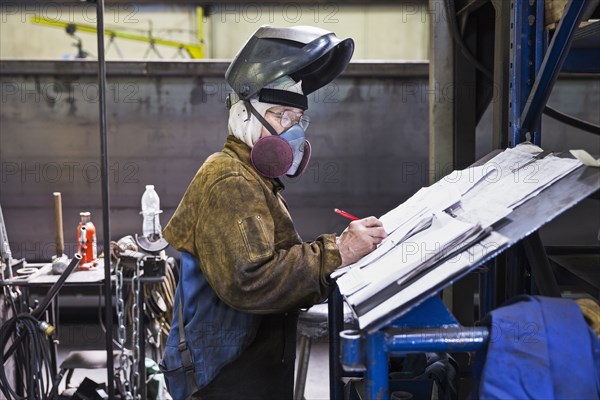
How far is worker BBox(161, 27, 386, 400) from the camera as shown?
1496 mm

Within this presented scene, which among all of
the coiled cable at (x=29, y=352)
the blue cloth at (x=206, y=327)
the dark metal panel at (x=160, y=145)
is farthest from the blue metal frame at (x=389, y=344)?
the dark metal panel at (x=160, y=145)

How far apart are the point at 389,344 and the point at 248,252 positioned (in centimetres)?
48

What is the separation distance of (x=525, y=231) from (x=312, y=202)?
4.13m

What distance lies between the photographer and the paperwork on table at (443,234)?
3.58 feet

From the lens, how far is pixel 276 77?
1670 mm

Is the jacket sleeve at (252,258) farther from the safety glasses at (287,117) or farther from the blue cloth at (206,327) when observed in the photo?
the safety glasses at (287,117)

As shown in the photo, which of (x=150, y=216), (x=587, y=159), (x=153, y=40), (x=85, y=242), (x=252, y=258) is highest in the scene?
(x=153, y=40)

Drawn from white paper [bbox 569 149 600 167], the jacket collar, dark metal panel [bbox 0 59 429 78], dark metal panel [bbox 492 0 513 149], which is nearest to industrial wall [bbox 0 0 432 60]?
dark metal panel [bbox 0 59 429 78]

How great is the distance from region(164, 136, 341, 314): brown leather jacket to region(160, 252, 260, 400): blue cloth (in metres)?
0.09

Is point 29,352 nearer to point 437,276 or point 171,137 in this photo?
point 171,137

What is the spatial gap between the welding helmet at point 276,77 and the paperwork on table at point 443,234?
1.18ft

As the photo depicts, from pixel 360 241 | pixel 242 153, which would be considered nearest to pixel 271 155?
pixel 242 153

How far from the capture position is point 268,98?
169cm

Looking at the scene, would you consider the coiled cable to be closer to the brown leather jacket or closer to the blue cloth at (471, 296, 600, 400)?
the brown leather jacket
